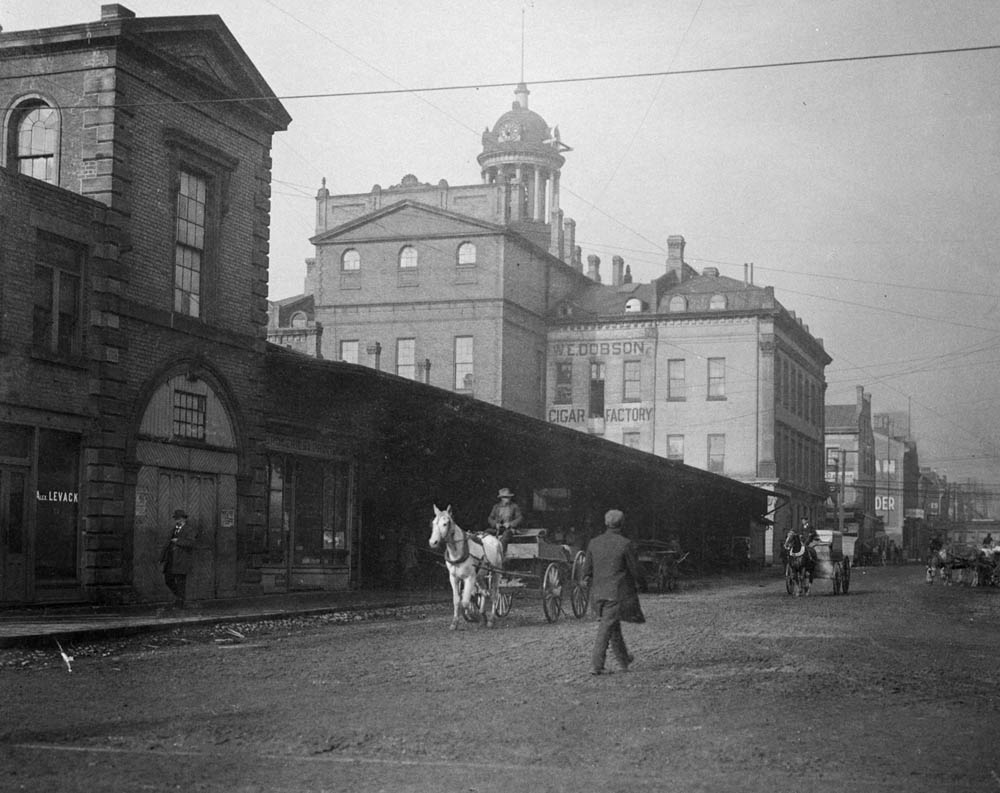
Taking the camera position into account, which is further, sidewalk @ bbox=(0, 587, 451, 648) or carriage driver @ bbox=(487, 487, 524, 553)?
carriage driver @ bbox=(487, 487, 524, 553)

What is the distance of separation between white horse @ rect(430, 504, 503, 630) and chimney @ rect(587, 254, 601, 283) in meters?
58.3

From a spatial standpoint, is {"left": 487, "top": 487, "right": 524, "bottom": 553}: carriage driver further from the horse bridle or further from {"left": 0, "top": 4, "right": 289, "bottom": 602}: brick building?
{"left": 0, "top": 4, "right": 289, "bottom": 602}: brick building

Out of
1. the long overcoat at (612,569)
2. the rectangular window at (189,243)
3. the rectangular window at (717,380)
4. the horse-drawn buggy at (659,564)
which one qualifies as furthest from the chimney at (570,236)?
the long overcoat at (612,569)

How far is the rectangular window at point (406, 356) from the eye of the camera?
62.2 metres

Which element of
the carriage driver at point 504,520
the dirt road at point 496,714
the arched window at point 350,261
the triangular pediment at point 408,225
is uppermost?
the triangular pediment at point 408,225

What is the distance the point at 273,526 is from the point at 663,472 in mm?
19193

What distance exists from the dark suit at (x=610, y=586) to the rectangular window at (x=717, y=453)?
54271 mm

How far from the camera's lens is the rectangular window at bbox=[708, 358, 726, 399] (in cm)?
6631

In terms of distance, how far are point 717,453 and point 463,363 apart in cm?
1435

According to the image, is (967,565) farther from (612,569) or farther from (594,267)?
(594,267)

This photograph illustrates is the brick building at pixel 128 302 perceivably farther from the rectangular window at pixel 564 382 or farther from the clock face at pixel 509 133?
the clock face at pixel 509 133

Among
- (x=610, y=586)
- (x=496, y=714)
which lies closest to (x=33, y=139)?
(x=610, y=586)

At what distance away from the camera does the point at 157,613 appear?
18.3 m

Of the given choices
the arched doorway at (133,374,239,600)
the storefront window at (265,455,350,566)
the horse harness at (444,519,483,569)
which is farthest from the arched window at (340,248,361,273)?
the horse harness at (444,519,483,569)
